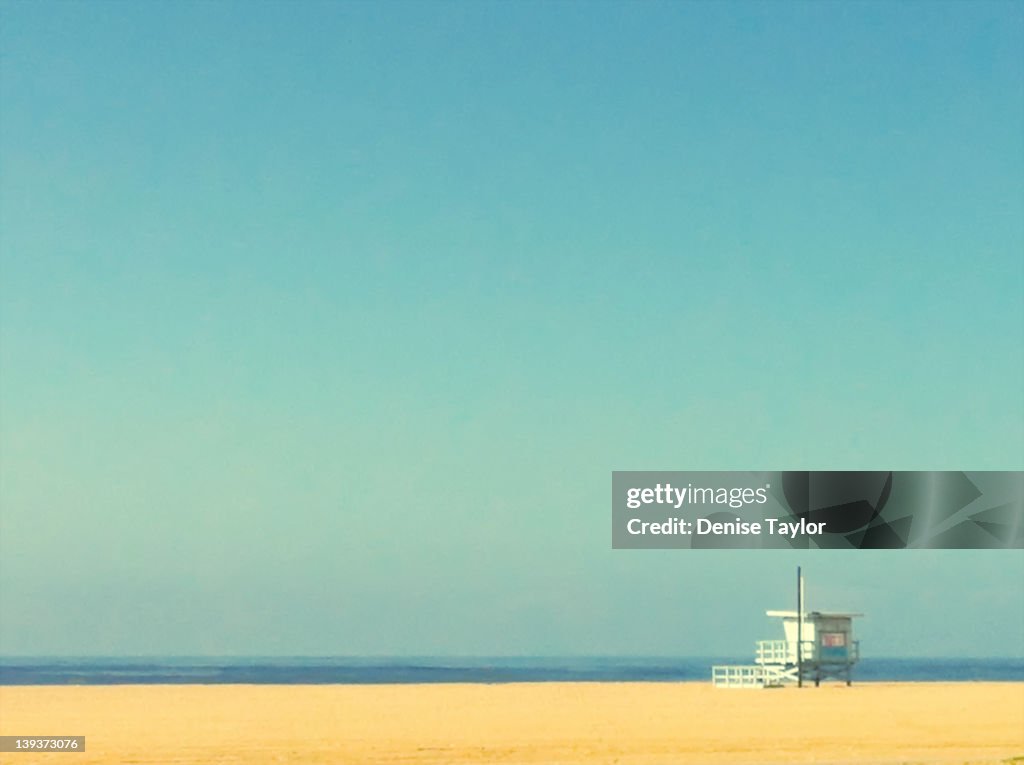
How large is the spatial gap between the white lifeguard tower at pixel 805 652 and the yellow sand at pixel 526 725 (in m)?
4.43

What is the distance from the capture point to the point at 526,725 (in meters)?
28.0

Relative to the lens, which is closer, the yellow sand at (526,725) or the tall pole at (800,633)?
the yellow sand at (526,725)

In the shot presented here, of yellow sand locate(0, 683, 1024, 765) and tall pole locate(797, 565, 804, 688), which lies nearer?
yellow sand locate(0, 683, 1024, 765)

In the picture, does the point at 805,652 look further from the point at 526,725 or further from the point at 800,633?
the point at 526,725

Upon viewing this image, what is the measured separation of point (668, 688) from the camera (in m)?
47.4

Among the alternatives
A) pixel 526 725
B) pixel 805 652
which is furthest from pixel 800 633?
pixel 526 725

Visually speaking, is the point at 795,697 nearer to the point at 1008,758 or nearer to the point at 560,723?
the point at 560,723

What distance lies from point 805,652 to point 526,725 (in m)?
24.3

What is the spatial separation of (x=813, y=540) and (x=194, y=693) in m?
23.9

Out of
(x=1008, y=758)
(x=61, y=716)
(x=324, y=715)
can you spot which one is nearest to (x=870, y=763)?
(x=1008, y=758)

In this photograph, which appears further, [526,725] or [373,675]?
[373,675]

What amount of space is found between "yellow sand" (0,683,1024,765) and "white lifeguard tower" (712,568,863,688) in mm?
4432

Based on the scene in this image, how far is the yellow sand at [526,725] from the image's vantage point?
21.7 meters

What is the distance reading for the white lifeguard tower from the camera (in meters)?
48.8
